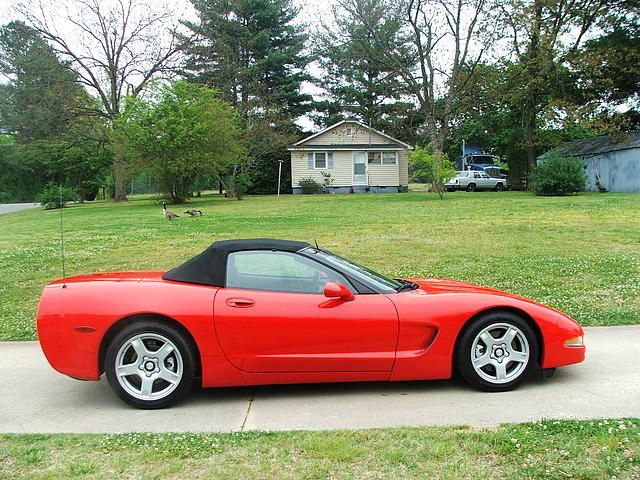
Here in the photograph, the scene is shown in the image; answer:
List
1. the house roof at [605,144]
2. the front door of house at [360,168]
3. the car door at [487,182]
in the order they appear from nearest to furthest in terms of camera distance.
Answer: the house roof at [605,144] < the car door at [487,182] < the front door of house at [360,168]

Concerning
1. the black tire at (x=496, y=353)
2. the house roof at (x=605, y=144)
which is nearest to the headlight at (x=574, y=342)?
the black tire at (x=496, y=353)

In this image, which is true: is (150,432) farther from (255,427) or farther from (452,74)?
(452,74)

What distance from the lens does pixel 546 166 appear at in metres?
28.0

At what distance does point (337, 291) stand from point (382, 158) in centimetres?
3965

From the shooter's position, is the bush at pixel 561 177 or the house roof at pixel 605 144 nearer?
the bush at pixel 561 177

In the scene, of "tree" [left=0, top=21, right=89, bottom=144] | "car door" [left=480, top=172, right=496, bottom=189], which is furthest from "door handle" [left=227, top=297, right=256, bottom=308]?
"car door" [left=480, top=172, right=496, bottom=189]

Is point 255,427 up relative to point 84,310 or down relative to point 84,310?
down

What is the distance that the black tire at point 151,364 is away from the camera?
3889 millimetres

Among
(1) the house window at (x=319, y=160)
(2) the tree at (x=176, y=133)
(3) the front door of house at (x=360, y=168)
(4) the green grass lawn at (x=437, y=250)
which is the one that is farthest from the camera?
(3) the front door of house at (x=360, y=168)

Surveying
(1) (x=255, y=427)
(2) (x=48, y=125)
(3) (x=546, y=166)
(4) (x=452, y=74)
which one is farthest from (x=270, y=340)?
(2) (x=48, y=125)

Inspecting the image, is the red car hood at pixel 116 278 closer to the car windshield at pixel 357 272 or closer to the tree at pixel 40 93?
the car windshield at pixel 357 272

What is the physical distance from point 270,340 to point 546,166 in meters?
27.6

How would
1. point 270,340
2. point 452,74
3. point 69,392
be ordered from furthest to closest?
point 452,74
point 69,392
point 270,340

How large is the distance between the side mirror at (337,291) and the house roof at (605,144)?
30.2 metres
